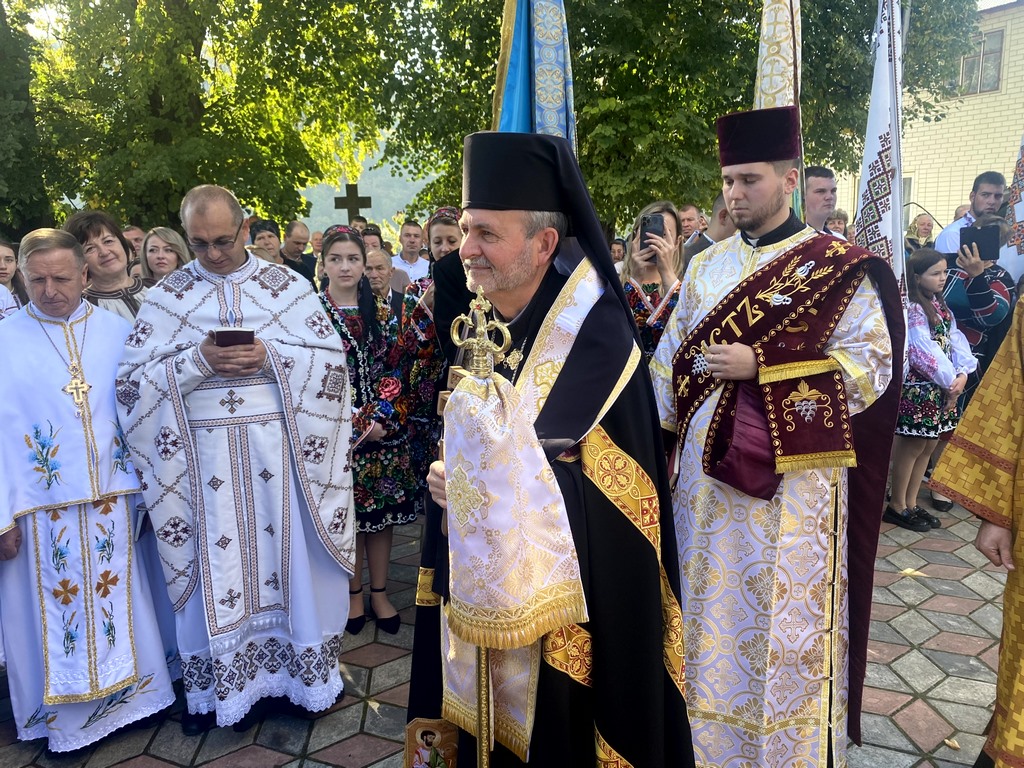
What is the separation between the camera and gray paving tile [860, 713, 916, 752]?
320 cm

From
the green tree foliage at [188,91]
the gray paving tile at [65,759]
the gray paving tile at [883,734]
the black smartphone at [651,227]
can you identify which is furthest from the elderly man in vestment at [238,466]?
the green tree foliage at [188,91]

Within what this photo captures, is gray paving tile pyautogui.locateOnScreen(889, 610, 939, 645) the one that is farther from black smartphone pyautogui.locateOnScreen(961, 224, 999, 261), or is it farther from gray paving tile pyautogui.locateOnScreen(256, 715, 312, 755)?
black smartphone pyautogui.locateOnScreen(961, 224, 999, 261)

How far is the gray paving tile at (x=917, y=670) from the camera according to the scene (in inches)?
145

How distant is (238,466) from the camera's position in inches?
133

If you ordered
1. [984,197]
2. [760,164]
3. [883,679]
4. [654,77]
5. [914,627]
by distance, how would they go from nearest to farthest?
1. [760,164]
2. [883,679]
3. [914,627]
4. [984,197]
5. [654,77]

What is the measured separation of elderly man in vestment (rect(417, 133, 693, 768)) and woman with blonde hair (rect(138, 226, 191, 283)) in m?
3.93

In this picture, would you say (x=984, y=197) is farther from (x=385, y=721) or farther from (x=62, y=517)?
(x=62, y=517)

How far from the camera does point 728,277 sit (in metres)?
2.91

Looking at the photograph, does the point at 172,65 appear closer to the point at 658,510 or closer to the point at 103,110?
the point at 103,110

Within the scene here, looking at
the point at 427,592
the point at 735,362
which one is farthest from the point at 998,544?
the point at 427,592

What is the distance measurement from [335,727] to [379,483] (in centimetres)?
144

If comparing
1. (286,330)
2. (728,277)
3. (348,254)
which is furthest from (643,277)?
(286,330)

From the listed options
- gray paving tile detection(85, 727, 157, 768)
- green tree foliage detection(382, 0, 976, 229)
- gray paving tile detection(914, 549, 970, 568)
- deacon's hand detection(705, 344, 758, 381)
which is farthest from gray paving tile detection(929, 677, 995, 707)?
green tree foliage detection(382, 0, 976, 229)

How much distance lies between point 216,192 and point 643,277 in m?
2.46
